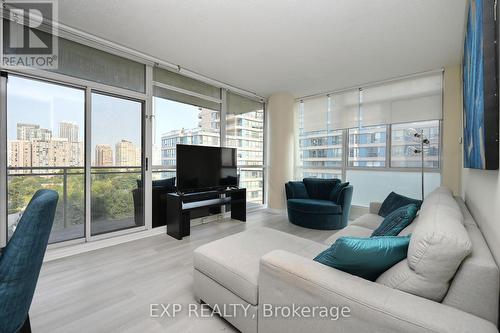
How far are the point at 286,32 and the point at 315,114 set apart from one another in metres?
2.53

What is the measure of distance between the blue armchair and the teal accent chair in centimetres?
333

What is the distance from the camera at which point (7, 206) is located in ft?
7.38

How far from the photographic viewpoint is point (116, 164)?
3.02 m

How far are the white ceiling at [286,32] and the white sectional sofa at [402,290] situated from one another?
80.3 inches

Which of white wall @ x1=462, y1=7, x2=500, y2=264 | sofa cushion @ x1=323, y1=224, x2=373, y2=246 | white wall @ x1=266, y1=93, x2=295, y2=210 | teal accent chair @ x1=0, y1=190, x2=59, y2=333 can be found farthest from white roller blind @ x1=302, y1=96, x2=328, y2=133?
teal accent chair @ x1=0, y1=190, x2=59, y2=333

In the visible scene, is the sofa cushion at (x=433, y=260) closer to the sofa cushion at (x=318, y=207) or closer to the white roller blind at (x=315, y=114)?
the sofa cushion at (x=318, y=207)

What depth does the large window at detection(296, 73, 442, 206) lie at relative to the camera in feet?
11.8

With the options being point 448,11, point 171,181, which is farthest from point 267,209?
point 448,11

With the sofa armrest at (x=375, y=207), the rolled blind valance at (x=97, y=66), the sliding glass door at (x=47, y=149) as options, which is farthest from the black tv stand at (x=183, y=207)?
the sofa armrest at (x=375, y=207)

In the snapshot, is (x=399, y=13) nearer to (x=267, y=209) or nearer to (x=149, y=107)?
(x=149, y=107)

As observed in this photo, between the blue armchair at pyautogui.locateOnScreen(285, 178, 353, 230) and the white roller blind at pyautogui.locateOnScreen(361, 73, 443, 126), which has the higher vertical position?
the white roller blind at pyautogui.locateOnScreen(361, 73, 443, 126)

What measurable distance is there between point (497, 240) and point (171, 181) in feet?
11.8

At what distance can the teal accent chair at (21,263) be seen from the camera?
0.85 m

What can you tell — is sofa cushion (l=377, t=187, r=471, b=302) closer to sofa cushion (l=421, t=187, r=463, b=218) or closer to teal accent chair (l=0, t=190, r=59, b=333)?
sofa cushion (l=421, t=187, r=463, b=218)
